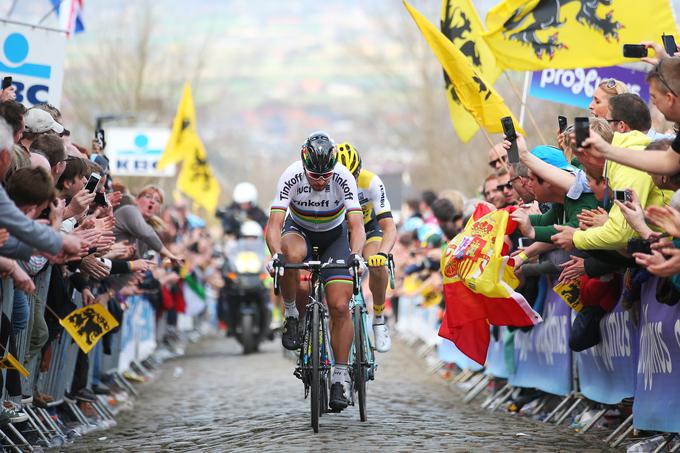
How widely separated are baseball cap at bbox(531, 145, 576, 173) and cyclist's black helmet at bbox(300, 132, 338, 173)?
1567mm

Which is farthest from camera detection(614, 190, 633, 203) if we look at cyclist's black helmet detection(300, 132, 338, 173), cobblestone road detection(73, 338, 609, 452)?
cyclist's black helmet detection(300, 132, 338, 173)

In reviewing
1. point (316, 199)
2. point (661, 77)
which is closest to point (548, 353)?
point (316, 199)

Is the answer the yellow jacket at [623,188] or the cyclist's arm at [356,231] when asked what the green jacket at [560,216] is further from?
the cyclist's arm at [356,231]

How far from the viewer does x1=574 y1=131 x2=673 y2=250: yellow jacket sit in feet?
28.7

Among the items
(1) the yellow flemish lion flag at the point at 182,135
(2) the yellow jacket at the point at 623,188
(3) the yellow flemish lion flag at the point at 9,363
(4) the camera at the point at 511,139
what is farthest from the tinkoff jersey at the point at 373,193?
(1) the yellow flemish lion flag at the point at 182,135

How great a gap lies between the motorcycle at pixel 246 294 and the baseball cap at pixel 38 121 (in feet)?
42.2

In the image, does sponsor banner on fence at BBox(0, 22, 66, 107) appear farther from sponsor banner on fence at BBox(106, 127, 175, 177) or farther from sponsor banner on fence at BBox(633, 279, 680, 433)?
sponsor banner on fence at BBox(106, 127, 175, 177)

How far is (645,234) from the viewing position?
8.14 m

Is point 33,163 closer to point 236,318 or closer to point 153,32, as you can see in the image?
point 236,318

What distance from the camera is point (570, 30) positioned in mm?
13266

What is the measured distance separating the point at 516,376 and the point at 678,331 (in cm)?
499

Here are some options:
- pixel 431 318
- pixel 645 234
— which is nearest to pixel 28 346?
pixel 645 234

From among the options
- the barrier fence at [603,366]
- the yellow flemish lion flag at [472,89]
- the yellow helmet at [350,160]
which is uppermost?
the yellow flemish lion flag at [472,89]

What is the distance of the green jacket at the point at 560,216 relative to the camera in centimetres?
1014
